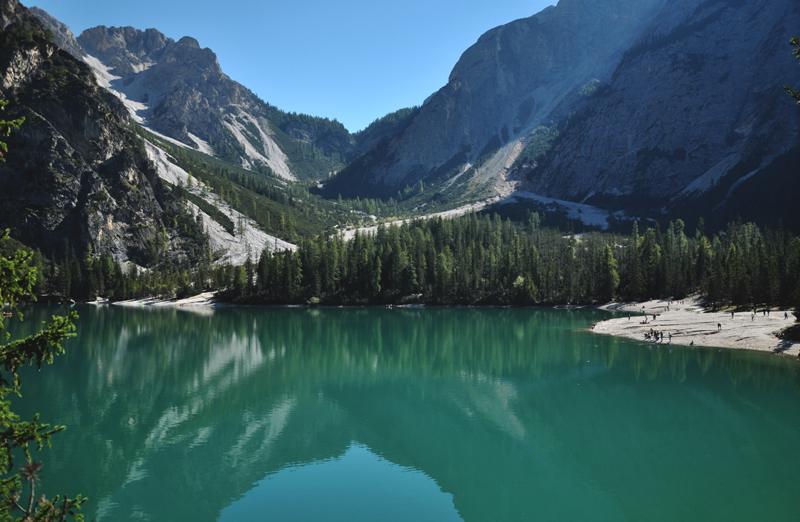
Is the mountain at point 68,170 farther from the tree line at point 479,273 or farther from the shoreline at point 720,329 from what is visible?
the shoreline at point 720,329

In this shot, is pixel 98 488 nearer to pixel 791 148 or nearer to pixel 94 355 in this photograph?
pixel 94 355

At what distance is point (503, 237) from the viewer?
17162cm

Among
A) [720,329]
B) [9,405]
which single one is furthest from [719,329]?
[9,405]

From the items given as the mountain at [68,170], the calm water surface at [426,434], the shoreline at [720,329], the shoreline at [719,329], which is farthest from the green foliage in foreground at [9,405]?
the mountain at [68,170]

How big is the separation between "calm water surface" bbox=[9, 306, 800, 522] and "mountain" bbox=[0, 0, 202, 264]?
12465cm

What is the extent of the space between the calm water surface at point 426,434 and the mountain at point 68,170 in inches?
4907

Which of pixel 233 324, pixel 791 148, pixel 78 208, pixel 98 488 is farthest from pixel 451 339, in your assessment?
pixel 791 148

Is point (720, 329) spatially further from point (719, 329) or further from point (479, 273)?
point (479, 273)

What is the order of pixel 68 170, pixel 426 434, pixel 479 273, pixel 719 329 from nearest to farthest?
pixel 426 434
pixel 719 329
pixel 479 273
pixel 68 170

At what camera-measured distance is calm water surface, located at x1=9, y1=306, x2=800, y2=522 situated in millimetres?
18922

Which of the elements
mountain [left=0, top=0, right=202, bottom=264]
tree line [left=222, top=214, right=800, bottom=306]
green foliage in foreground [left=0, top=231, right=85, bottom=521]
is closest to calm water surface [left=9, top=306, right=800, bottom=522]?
green foliage in foreground [left=0, top=231, right=85, bottom=521]

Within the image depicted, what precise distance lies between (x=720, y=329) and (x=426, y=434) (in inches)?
1870

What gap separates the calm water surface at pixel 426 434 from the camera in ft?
62.1

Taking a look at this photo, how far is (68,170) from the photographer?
15512 cm
